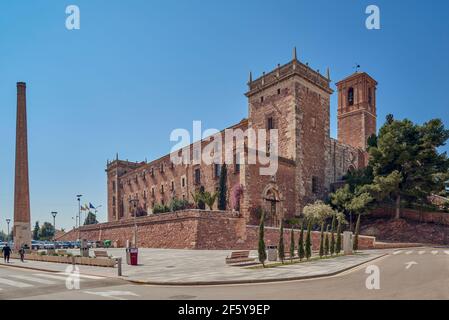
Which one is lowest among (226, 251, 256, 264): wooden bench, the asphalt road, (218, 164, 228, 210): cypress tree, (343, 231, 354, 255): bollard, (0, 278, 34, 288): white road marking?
(343, 231, 354, 255): bollard

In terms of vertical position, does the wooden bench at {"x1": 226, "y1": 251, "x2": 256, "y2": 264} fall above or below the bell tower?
below

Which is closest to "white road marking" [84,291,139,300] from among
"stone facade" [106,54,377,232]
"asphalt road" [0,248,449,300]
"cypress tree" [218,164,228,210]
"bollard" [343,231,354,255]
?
"asphalt road" [0,248,449,300]

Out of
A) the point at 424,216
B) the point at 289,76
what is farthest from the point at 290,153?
the point at 424,216

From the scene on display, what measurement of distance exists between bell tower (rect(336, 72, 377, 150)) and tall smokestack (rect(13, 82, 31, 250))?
4264 cm

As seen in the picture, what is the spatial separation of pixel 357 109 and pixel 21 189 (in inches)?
1744

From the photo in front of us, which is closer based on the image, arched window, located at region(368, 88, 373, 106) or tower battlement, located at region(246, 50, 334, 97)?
tower battlement, located at region(246, 50, 334, 97)

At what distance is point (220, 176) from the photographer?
37750mm

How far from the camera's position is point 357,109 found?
54219 mm

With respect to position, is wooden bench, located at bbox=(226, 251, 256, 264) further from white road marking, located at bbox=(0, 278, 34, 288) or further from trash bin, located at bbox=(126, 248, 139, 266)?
white road marking, located at bbox=(0, 278, 34, 288)

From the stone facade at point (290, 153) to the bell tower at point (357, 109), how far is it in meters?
0.15

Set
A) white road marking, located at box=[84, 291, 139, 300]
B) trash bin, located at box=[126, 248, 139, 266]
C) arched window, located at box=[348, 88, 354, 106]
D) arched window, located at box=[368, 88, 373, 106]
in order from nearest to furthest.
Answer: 1. white road marking, located at box=[84, 291, 139, 300]
2. trash bin, located at box=[126, 248, 139, 266]
3. arched window, located at box=[368, 88, 373, 106]
4. arched window, located at box=[348, 88, 354, 106]

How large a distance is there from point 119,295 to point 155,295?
3.32 ft

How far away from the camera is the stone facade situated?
3578 cm
